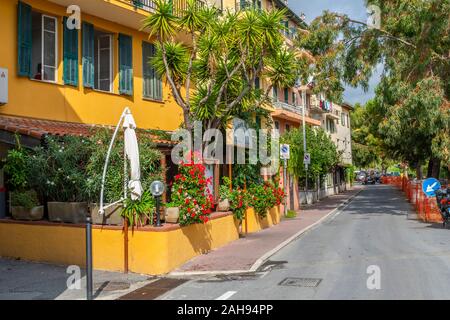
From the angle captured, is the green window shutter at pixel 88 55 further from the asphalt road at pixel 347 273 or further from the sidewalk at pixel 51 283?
the asphalt road at pixel 347 273

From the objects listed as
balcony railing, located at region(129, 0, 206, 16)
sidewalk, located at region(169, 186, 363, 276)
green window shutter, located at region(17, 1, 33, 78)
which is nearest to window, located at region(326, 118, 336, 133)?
sidewalk, located at region(169, 186, 363, 276)

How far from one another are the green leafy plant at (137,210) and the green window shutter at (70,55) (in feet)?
17.3

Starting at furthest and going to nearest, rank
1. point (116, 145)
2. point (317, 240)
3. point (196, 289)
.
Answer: point (317, 240)
point (116, 145)
point (196, 289)

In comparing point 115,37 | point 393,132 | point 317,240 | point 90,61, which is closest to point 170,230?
point 317,240

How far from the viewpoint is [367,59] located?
74.9 ft

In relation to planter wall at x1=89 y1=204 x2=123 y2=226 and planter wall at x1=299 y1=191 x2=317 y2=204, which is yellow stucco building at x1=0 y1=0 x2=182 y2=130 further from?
planter wall at x1=299 y1=191 x2=317 y2=204

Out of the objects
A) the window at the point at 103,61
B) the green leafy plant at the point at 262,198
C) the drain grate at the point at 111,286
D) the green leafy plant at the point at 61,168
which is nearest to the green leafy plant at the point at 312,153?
the green leafy plant at the point at 262,198

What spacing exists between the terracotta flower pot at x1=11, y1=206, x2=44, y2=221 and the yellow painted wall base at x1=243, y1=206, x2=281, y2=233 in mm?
6934

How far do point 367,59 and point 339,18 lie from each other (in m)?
2.37

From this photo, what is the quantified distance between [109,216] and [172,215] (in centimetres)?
129

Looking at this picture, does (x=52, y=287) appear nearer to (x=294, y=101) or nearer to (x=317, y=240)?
(x=317, y=240)

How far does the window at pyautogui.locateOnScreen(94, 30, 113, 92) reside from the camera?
15047 mm
